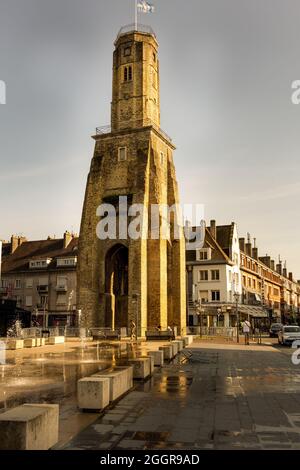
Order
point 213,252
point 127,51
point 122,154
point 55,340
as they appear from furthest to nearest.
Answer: point 213,252 < point 127,51 < point 122,154 < point 55,340

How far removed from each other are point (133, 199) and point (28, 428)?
33.0m

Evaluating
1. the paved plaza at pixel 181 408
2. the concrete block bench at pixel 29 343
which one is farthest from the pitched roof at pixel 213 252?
the paved plaza at pixel 181 408

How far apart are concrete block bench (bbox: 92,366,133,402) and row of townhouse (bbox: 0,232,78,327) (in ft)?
139

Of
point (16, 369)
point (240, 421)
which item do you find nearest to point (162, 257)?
point (16, 369)

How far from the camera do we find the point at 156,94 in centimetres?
4316

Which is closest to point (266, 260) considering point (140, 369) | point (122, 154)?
point (122, 154)

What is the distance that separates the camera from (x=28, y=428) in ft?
16.1

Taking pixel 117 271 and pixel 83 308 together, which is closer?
pixel 83 308

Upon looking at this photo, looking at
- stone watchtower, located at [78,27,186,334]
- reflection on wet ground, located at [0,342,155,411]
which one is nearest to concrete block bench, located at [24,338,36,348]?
reflection on wet ground, located at [0,342,155,411]

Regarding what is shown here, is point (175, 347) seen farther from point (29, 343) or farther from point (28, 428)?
point (28, 428)

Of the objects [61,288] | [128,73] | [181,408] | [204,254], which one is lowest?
[181,408]

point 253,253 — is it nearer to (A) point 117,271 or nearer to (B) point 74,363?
(A) point 117,271

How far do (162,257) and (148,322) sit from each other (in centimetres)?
546
